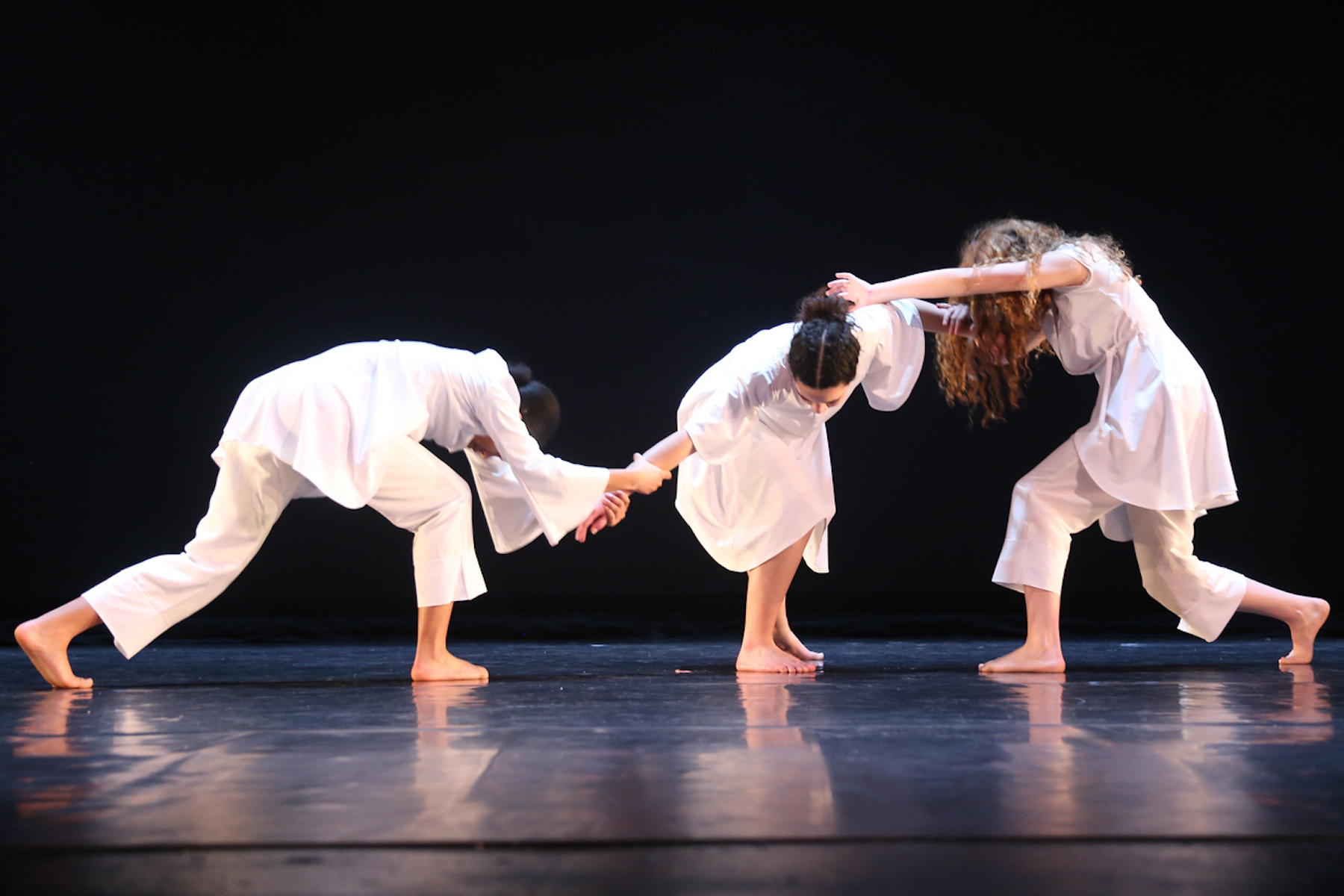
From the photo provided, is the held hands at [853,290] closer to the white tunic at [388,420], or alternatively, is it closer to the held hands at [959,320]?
the held hands at [959,320]

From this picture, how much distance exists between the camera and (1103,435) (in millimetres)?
2295

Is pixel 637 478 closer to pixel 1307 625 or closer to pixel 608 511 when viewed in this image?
pixel 608 511

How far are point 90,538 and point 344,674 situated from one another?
6.16 ft

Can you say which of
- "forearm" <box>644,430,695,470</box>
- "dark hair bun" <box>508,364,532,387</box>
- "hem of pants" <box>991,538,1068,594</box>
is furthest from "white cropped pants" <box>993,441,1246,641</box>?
"dark hair bun" <box>508,364,532,387</box>

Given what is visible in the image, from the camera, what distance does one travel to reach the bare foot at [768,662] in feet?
7.69

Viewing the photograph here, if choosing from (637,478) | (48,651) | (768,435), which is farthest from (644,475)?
(48,651)

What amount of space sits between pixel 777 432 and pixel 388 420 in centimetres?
89

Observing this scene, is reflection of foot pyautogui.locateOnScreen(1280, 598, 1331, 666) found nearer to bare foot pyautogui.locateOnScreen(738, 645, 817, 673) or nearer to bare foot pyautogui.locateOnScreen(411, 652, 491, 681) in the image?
bare foot pyautogui.locateOnScreen(738, 645, 817, 673)

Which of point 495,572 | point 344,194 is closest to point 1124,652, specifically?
point 495,572

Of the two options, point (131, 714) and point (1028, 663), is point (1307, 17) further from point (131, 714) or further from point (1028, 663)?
point (131, 714)

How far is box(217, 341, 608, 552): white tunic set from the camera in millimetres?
2143

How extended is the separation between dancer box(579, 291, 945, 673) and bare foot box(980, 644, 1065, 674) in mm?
405

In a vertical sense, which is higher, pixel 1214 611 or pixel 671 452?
pixel 671 452

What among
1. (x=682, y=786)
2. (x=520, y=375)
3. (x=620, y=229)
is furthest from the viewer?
(x=620, y=229)
